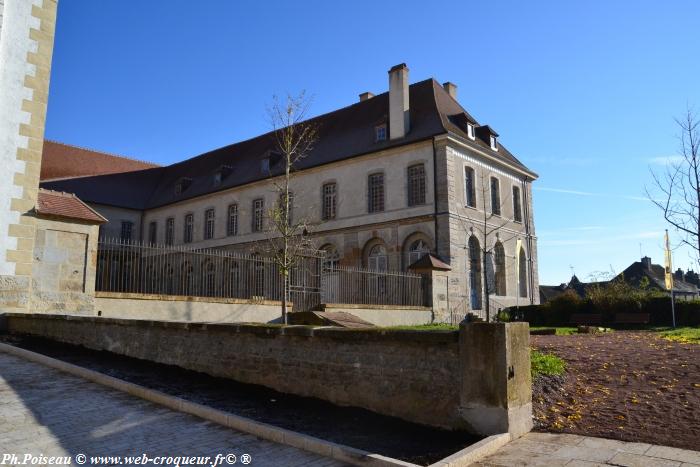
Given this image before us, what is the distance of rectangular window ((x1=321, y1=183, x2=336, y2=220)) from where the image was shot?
28234mm

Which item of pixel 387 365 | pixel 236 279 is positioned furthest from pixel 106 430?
pixel 236 279

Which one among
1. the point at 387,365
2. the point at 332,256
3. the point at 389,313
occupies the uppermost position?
the point at 332,256

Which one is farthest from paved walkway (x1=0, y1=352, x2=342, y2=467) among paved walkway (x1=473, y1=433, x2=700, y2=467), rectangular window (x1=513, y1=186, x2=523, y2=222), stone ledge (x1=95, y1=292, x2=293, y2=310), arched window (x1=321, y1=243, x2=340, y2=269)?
rectangular window (x1=513, y1=186, x2=523, y2=222)

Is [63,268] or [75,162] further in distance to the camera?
[75,162]

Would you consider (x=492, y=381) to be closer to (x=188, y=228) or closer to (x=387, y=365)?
(x=387, y=365)

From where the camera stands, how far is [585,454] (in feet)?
16.1

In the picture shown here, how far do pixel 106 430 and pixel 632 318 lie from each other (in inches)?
886

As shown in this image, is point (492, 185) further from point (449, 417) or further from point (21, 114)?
point (449, 417)

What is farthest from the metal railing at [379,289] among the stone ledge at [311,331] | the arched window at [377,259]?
the stone ledge at [311,331]

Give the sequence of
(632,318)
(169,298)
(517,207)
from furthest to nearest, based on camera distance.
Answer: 1. (517,207)
2. (632,318)
3. (169,298)

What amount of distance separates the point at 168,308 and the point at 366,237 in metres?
14.0

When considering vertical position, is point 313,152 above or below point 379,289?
above

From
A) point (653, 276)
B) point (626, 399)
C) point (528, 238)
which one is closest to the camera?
point (626, 399)

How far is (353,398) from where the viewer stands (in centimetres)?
670
